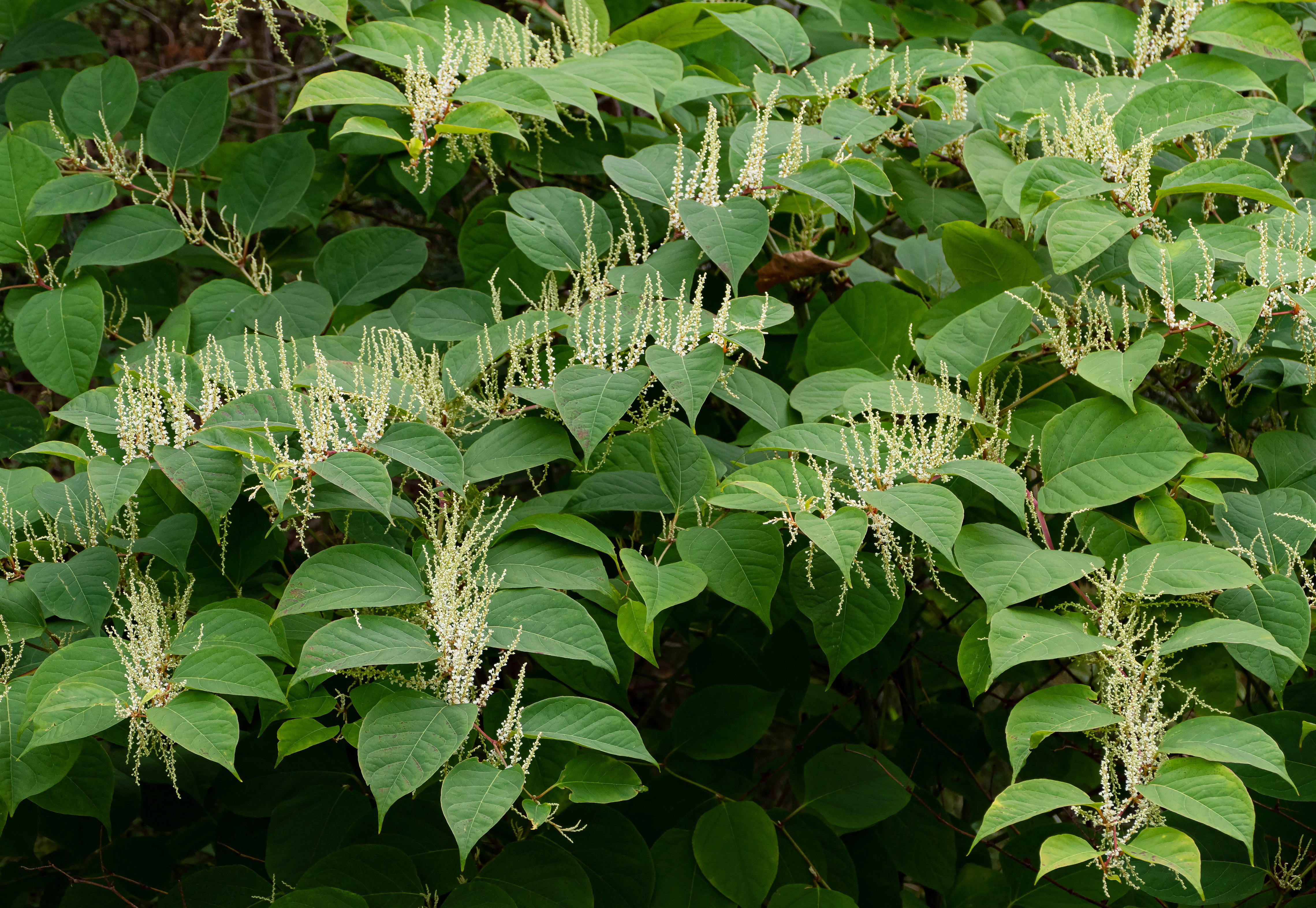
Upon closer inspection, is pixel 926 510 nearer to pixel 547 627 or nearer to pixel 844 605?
pixel 844 605

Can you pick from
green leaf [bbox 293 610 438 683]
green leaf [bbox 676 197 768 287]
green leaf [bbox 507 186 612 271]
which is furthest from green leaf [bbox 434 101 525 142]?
green leaf [bbox 293 610 438 683]

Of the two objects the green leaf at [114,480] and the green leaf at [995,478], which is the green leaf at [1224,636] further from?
the green leaf at [114,480]

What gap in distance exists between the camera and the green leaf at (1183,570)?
1391mm

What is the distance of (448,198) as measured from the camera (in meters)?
2.85

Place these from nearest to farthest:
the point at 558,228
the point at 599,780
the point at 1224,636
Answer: the point at 1224,636 → the point at 599,780 → the point at 558,228

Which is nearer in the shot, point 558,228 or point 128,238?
point 558,228

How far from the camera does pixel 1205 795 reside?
4.14 feet

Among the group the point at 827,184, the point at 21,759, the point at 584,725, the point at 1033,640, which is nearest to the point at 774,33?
the point at 827,184

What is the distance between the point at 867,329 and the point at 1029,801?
979mm

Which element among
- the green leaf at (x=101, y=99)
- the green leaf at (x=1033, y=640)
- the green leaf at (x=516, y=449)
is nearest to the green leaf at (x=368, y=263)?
the green leaf at (x=101, y=99)

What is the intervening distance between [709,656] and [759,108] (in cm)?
114

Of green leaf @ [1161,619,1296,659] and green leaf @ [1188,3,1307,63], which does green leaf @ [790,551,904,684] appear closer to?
green leaf @ [1161,619,1296,659]

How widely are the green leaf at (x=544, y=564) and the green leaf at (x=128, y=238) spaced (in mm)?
1068

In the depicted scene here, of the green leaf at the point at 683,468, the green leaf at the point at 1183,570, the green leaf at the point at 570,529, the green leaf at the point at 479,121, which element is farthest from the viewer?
the green leaf at the point at 479,121
